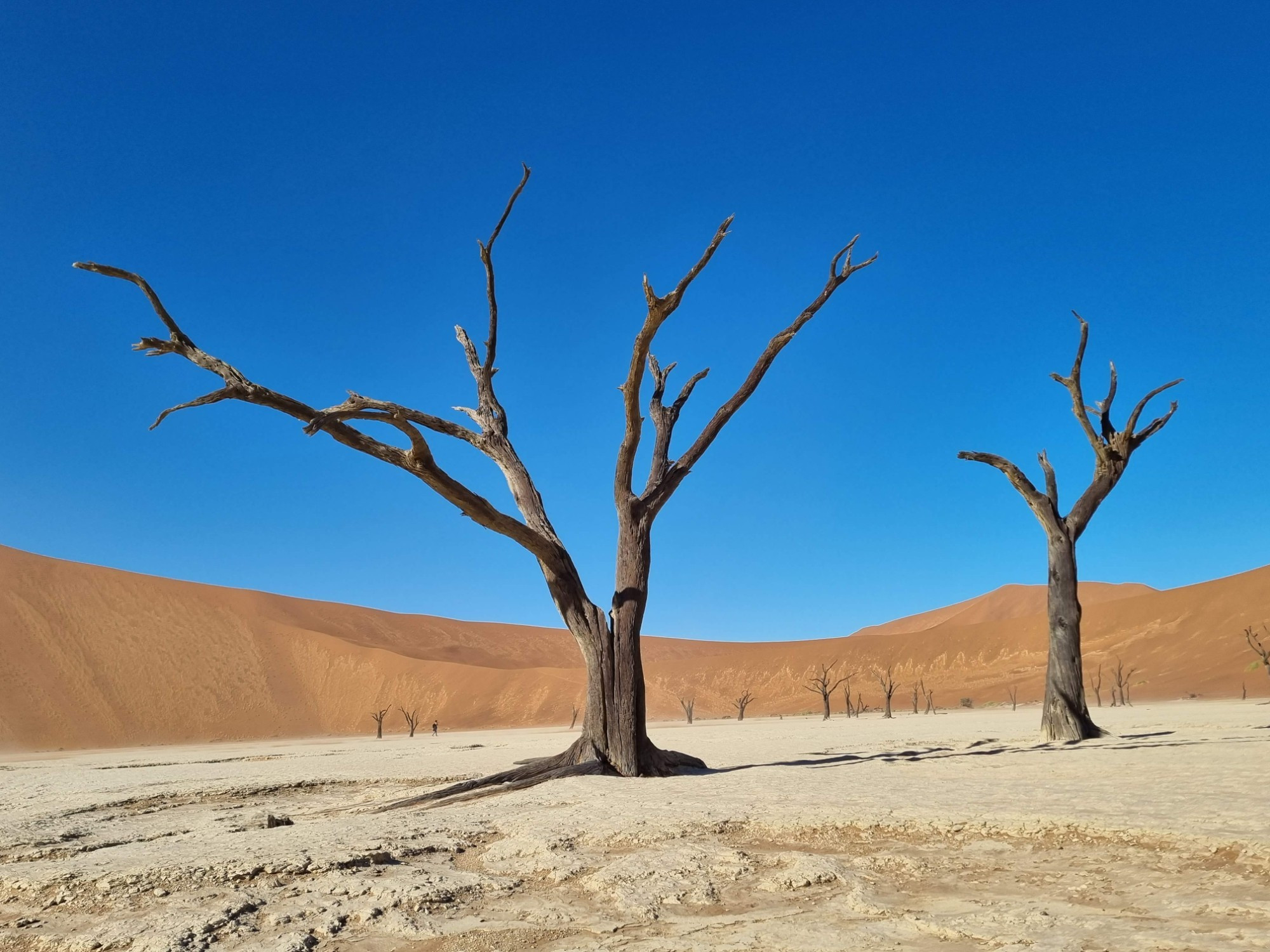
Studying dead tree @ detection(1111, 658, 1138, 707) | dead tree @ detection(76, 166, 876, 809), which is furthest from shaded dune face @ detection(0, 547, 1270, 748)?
dead tree @ detection(76, 166, 876, 809)

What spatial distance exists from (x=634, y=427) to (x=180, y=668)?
62965mm

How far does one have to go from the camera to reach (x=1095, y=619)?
75000 millimetres

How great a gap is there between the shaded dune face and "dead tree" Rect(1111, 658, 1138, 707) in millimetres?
1285

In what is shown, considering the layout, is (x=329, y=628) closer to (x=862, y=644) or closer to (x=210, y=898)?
(x=862, y=644)

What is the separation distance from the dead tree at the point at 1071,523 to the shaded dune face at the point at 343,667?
45079 mm

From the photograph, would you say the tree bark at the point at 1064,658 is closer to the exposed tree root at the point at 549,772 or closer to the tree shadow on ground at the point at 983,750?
the tree shadow on ground at the point at 983,750

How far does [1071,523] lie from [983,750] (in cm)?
449

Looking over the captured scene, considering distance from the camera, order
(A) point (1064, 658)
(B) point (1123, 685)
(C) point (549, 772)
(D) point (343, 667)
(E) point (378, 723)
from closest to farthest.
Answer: (C) point (549, 772) < (A) point (1064, 658) < (E) point (378, 723) < (B) point (1123, 685) < (D) point (343, 667)

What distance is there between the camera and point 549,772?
1032cm

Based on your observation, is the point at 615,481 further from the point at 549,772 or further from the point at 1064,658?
the point at 1064,658

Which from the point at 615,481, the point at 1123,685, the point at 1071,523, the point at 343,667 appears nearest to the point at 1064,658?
the point at 1071,523

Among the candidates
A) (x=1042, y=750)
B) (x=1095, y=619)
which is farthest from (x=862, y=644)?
(x=1042, y=750)

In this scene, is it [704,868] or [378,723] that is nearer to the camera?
[704,868]

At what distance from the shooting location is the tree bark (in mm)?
14492
